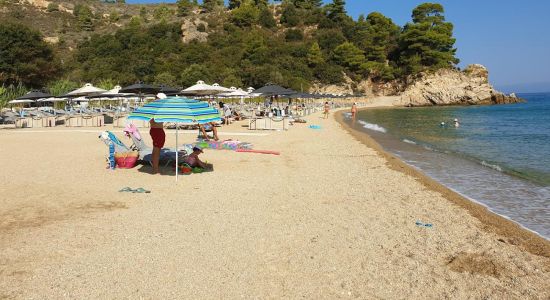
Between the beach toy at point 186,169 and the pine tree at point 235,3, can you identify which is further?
the pine tree at point 235,3

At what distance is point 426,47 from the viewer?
242ft

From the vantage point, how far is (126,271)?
385cm

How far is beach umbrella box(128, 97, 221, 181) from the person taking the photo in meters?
7.30

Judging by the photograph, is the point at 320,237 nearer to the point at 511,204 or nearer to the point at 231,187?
the point at 231,187

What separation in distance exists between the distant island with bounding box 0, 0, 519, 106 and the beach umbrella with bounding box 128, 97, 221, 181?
48668 millimetres

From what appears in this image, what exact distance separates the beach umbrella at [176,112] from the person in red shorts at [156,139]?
0.79m

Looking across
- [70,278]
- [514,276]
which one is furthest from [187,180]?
[514,276]

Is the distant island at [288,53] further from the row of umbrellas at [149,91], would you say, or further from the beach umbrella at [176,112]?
the beach umbrella at [176,112]

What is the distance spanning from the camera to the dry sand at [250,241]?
364cm

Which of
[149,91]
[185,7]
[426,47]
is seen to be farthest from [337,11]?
[149,91]

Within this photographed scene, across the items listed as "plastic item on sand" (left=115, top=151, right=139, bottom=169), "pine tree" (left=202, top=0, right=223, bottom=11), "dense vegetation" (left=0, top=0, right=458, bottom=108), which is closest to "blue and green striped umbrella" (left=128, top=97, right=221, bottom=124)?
"plastic item on sand" (left=115, top=151, right=139, bottom=169)

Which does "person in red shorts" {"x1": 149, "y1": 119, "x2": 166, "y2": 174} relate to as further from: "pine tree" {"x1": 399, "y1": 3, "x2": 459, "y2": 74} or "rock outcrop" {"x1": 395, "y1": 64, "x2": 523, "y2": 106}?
"pine tree" {"x1": 399, "y1": 3, "x2": 459, "y2": 74}

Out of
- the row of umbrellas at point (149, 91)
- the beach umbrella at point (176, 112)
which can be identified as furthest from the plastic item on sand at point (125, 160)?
the row of umbrellas at point (149, 91)

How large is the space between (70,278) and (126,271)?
46 centimetres
